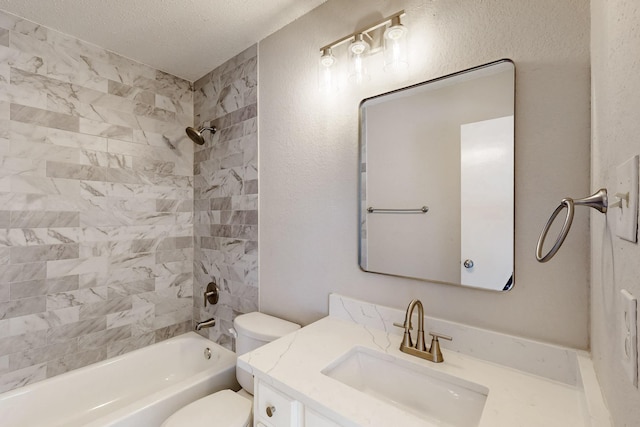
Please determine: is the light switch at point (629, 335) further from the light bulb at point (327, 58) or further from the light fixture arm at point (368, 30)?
the light bulb at point (327, 58)

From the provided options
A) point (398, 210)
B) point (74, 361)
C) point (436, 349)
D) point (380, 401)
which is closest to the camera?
point (380, 401)

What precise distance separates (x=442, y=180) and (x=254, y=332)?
1202 mm

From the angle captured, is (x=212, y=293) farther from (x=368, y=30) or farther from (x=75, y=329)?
(x=368, y=30)

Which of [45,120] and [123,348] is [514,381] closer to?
[123,348]

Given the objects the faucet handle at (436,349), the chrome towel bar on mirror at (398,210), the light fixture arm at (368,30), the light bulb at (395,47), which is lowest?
the faucet handle at (436,349)

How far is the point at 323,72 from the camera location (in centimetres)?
152

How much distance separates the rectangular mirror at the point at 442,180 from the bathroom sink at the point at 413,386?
13.4 inches

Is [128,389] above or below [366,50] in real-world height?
below

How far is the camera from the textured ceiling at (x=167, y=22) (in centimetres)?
154

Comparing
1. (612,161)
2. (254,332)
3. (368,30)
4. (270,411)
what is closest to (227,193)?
(254,332)

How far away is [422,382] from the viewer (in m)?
0.99

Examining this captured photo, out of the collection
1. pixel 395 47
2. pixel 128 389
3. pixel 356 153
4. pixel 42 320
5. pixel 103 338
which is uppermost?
pixel 395 47

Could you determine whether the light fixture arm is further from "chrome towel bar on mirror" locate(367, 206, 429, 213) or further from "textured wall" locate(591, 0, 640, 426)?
"chrome towel bar on mirror" locate(367, 206, 429, 213)

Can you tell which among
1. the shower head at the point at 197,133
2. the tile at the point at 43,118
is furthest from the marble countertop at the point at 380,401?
the tile at the point at 43,118
